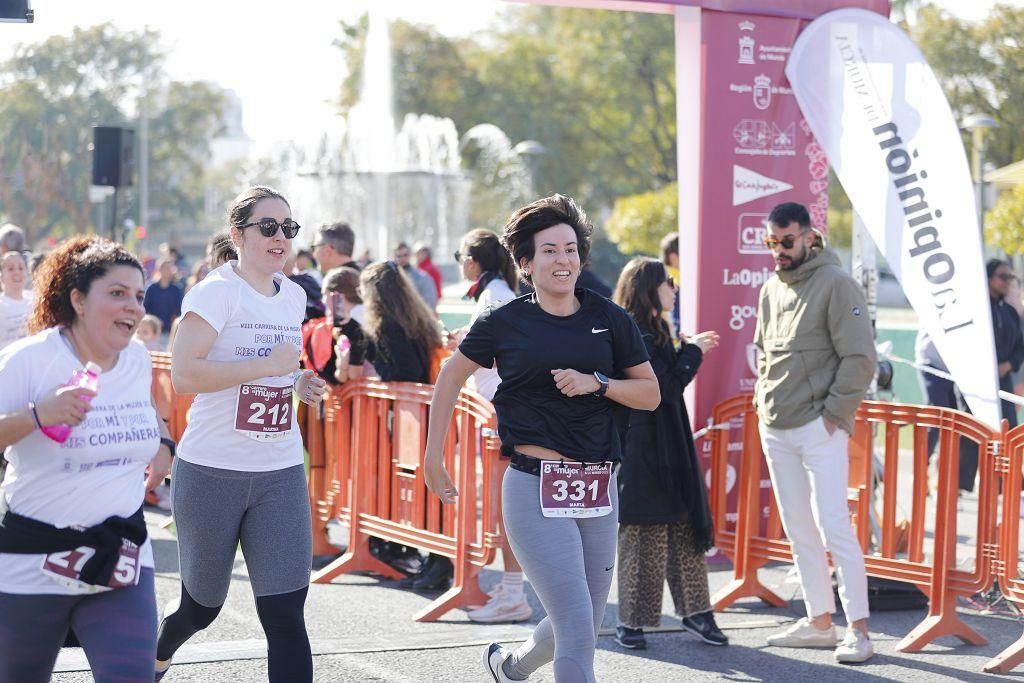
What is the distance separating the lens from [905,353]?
16.2 m

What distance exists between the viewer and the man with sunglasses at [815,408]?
20.8 ft

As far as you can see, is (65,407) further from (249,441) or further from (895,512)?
(895,512)

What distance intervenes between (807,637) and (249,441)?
3086mm

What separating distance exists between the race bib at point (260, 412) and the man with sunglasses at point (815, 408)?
2687mm

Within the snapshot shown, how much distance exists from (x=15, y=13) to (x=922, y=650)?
509 cm

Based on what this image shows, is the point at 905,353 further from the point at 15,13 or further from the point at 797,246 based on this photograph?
the point at 15,13

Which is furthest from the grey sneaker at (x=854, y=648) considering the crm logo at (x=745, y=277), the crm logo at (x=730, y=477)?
the crm logo at (x=745, y=277)

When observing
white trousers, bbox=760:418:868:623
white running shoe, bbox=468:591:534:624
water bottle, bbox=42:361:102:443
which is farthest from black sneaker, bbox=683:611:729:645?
water bottle, bbox=42:361:102:443

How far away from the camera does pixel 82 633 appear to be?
3.69m

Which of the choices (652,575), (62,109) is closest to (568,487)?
(652,575)

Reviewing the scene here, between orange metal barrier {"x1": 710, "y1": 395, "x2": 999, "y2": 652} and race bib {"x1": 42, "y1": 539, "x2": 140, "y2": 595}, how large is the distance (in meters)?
4.03

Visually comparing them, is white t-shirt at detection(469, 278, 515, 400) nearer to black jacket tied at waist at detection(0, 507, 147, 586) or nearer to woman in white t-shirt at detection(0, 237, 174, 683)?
woman in white t-shirt at detection(0, 237, 174, 683)

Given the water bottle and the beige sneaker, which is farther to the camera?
the beige sneaker

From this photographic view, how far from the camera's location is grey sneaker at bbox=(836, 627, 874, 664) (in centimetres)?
629
